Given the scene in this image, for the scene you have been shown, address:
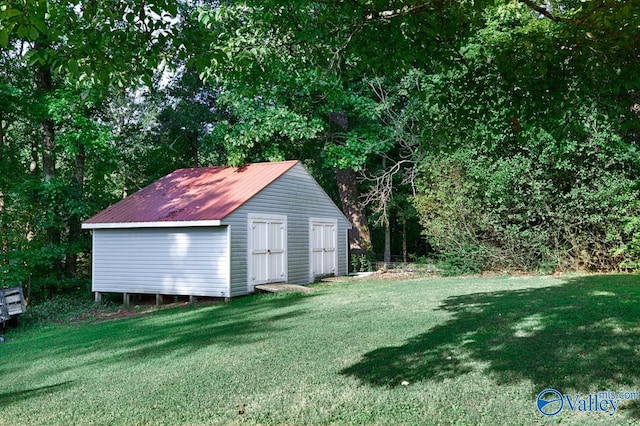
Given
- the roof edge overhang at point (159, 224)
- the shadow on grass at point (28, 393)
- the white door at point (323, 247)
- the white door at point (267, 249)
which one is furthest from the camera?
the white door at point (323, 247)

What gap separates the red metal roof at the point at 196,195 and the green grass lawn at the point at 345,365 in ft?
14.8

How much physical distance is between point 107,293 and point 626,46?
15.1 meters

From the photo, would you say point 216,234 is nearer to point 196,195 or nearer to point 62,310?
point 196,195

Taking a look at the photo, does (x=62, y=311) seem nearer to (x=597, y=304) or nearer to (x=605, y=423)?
(x=597, y=304)

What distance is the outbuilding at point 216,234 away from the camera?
13766mm

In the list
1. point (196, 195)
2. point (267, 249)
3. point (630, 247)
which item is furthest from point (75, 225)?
point (630, 247)

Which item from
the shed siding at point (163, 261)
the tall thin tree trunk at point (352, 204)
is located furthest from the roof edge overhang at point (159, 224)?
the tall thin tree trunk at point (352, 204)

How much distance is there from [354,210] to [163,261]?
35.5 ft

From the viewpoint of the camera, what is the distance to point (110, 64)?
412 centimetres

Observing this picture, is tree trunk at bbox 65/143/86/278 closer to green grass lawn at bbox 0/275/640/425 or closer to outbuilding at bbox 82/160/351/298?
outbuilding at bbox 82/160/351/298

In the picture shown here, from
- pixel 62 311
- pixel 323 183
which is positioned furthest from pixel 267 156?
pixel 62 311

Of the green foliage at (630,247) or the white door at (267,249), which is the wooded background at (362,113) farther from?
the white door at (267,249)

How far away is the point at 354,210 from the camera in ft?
77.5

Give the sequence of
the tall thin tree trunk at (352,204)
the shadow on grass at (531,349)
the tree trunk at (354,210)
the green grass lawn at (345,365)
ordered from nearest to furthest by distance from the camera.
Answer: the green grass lawn at (345,365), the shadow on grass at (531,349), the tall thin tree trunk at (352,204), the tree trunk at (354,210)
